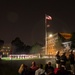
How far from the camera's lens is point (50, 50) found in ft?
369

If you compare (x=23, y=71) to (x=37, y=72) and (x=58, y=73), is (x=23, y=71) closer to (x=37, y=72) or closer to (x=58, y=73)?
(x=37, y=72)

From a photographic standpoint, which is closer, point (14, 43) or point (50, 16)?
point (50, 16)

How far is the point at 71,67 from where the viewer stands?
69.2 ft

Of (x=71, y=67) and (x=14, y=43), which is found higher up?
(x=14, y=43)

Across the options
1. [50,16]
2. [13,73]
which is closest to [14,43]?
[50,16]

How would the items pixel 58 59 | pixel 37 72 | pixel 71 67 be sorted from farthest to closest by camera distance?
1. pixel 58 59
2. pixel 71 67
3. pixel 37 72

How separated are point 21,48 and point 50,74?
138 m

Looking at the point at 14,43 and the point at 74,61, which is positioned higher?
the point at 14,43

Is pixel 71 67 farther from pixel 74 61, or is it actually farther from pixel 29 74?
pixel 29 74

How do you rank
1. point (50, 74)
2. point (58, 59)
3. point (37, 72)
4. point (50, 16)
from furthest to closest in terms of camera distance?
point (50, 16) < point (58, 59) < point (37, 72) < point (50, 74)

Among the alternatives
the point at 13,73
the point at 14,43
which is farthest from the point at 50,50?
the point at 13,73

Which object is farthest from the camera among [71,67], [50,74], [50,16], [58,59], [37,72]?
[50,16]

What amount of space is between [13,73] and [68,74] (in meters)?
9.28

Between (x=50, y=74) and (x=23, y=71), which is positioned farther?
(x=23, y=71)
